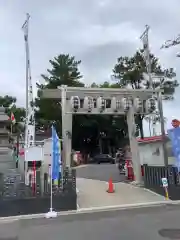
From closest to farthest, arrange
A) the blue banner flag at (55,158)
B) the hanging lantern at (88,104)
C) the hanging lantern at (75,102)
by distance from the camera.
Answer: the blue banner flag at (55,158) → the hanging lantern at (75,102) → the hanging lantern at (88,104)

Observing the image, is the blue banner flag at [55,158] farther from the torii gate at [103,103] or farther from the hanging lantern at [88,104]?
the hanging lantern at [88,104]

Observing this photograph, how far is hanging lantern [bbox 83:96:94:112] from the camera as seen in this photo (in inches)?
749

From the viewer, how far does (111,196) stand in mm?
16250

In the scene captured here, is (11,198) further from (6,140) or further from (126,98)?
(6,140)

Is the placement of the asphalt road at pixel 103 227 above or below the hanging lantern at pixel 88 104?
below

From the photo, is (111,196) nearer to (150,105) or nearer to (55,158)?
(55,158)

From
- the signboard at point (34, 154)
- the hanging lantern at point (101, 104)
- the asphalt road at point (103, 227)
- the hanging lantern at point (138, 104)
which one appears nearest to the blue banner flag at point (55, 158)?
the signboard at point (34, 154)

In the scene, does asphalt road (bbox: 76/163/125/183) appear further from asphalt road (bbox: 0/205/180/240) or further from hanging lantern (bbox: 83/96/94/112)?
asphalt road (bbox: 0/205/180/240)

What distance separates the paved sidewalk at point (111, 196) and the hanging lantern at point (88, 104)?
4196 millimetres

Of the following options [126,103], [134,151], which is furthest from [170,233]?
[126,103]

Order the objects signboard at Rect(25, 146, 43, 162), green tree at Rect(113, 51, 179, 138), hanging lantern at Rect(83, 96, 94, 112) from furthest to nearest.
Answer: green tree at Rect(113, 51, 179, 138), hanging lantern at Rect(83, 96, 94, 112), signboard at Rect(25, 146, 43, 162)

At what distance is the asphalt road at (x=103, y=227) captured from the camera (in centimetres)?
897

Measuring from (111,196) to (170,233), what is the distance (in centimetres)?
733

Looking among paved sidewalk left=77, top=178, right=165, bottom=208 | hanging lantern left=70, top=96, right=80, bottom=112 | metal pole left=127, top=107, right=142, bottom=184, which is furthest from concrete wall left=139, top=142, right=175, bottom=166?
hanging lantern left=70, top=96, right=80, bottom=112
